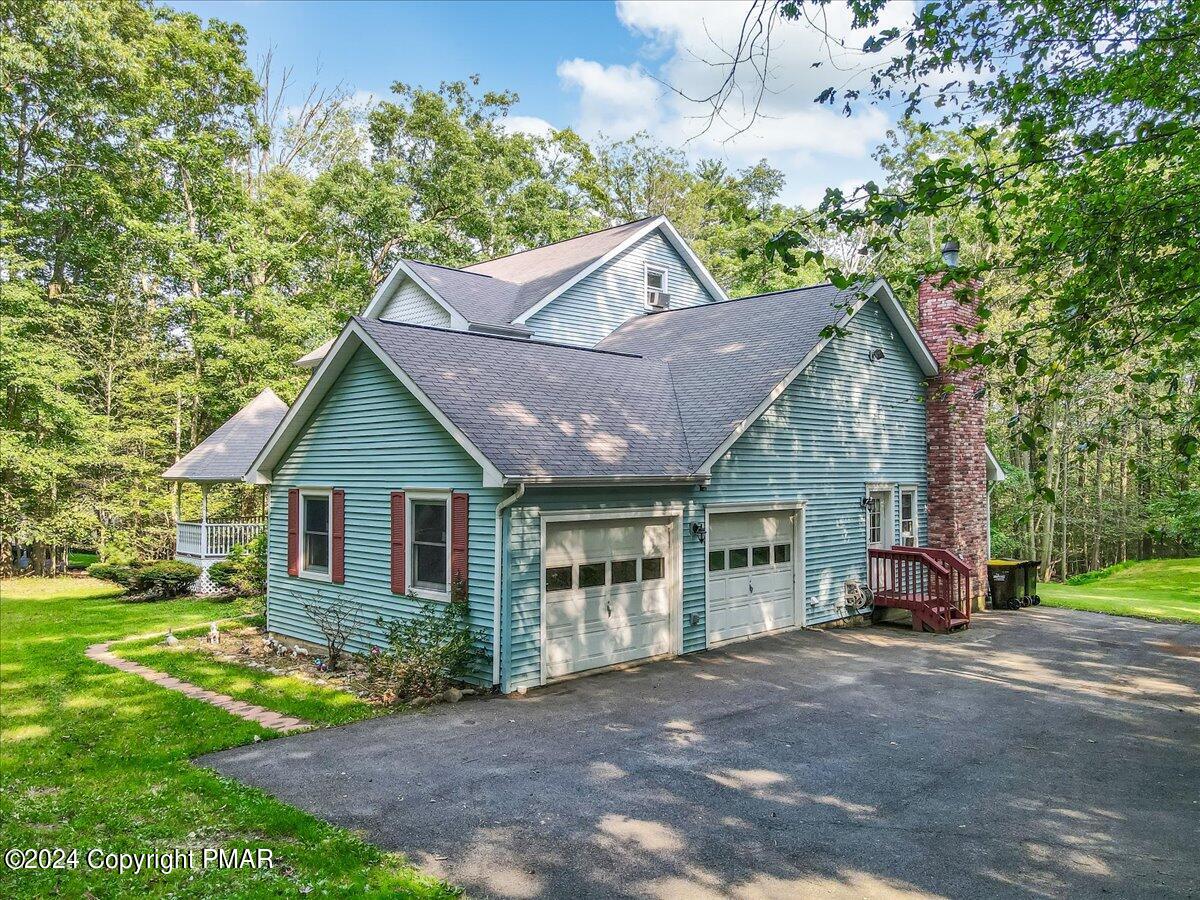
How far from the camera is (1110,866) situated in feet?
16.2

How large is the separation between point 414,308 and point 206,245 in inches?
440

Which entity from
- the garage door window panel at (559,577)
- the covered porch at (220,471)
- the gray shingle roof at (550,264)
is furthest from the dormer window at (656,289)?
the garage door window panel at (559,577)

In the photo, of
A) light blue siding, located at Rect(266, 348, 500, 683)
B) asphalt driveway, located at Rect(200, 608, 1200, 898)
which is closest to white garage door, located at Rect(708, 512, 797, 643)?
asphalt driveway, located at Rect(200, 608, 1200, 898)

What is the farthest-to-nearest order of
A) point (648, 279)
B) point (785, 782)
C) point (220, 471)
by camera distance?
point (648, 279)
point (220, 471)
point (785, 782)

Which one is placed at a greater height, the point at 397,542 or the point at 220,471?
the point at 220,471

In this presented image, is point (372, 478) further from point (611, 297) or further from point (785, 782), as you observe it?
point (611, 297)

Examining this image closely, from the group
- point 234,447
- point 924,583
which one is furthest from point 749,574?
point 234,447

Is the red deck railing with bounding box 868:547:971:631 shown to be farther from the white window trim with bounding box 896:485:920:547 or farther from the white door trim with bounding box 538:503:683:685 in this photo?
the white door trim with bounding box 538:503:683:685

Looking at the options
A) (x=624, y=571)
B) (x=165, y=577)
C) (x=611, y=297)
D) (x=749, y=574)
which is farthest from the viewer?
(x=165, y=577)

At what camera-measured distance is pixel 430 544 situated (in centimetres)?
1001

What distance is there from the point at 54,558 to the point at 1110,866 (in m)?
29.4

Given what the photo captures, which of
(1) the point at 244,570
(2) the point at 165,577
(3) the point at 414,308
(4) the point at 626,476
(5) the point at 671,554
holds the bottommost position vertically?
(2) the point at 165,577

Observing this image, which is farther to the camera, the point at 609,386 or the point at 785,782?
the point at 609,386

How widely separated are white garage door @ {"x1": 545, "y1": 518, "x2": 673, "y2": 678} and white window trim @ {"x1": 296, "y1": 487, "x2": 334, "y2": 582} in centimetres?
411
